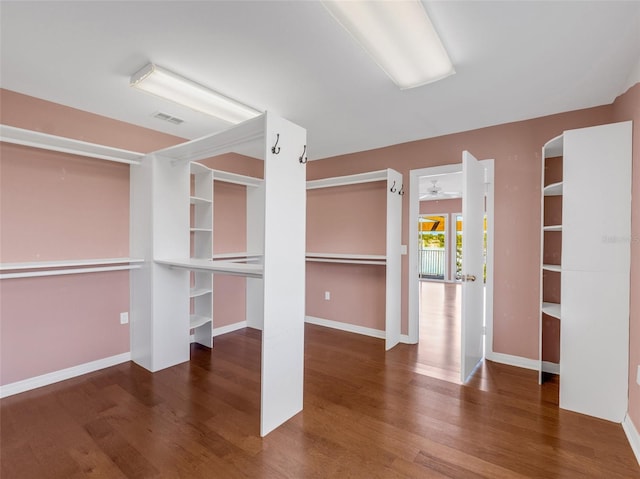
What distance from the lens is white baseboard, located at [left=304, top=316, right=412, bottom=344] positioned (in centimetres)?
394

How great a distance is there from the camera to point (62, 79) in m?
2.36

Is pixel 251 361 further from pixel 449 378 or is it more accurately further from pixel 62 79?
pixel 62 79

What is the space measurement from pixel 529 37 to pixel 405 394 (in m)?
2.73

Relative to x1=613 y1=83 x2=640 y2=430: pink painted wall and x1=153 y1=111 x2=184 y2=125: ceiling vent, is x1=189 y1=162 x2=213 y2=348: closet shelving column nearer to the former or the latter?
x1=153 y1=111 x2=184 y2=125: ceiling vent

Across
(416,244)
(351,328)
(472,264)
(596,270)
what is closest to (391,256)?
(416,244)

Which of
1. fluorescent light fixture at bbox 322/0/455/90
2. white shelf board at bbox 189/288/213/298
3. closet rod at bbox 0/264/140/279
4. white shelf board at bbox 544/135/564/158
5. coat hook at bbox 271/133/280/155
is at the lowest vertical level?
white shelf board at bbox 189/288/213/298

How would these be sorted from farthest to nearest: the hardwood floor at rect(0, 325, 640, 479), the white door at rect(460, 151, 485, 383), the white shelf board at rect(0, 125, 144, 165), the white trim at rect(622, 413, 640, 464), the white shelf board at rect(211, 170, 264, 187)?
the white shelf board at rect(211, 170, 264, 187) → the white door at rect(460, 151, 485, 383) → the white shelf board at rect(0, 125, 144, 165) → the white trim at rect(622, 413, 640, 464) → the hardwood floor at rect(0, 325, 640, 479)

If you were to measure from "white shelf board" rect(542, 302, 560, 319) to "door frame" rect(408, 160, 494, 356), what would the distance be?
1.78 feet

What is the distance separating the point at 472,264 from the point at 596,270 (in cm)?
91

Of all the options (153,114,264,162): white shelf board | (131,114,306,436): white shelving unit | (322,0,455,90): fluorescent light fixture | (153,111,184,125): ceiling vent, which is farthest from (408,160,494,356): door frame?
(153,111,184,125): ceiling vent

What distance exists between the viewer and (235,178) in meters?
3.99

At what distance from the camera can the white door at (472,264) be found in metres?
2.81

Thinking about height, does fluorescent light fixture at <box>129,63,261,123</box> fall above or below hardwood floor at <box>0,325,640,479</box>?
above

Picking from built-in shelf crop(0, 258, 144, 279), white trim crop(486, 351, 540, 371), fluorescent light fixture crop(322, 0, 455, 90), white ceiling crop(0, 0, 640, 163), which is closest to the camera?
fluorescent light fixture crop(322, 0, 455, 90)
